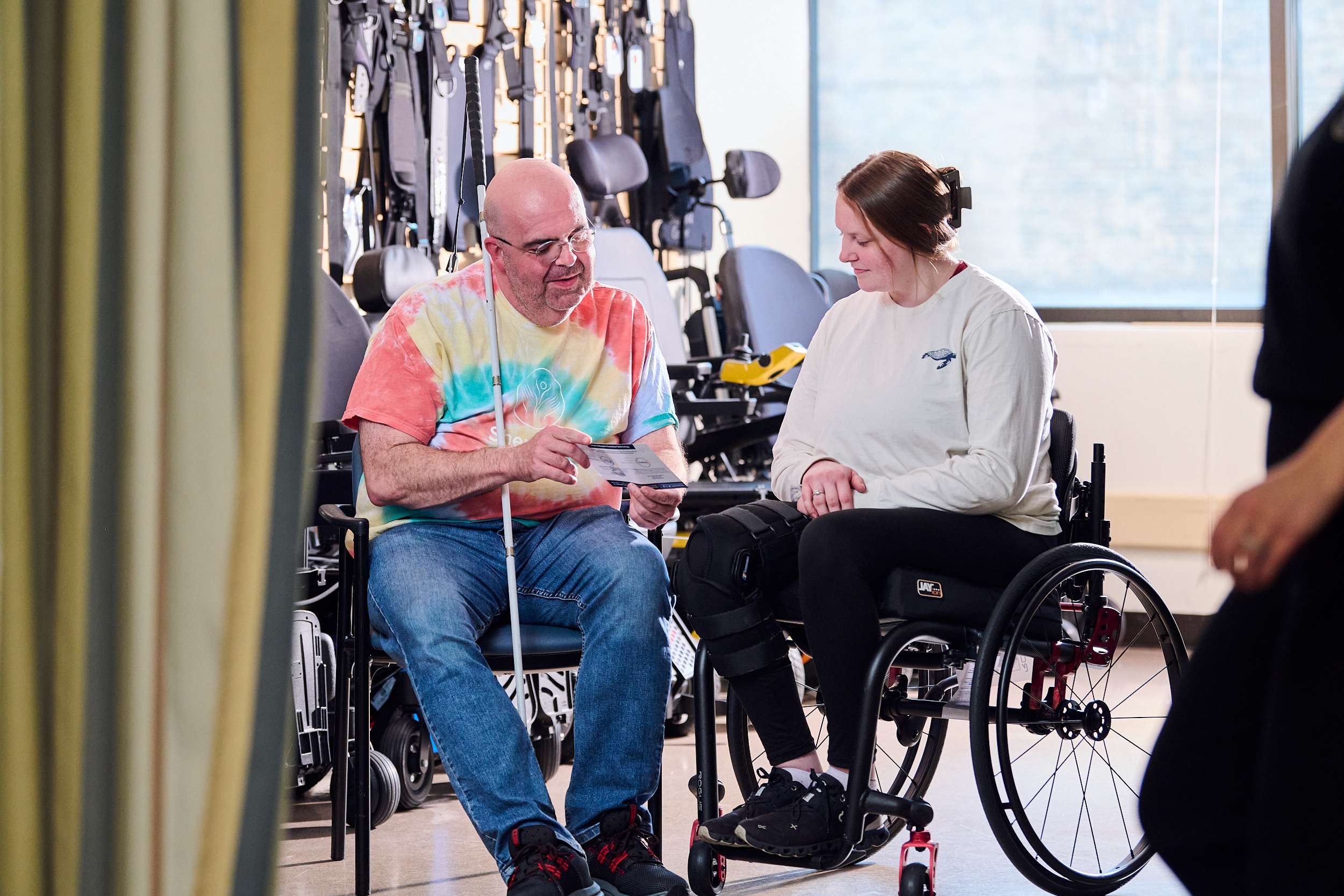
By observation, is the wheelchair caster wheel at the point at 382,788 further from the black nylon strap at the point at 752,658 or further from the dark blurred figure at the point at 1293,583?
the dark blurred figure at the point at 1293,583

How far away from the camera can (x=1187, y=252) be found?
486 cm

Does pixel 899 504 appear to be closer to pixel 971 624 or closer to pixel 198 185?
pixel 971 624

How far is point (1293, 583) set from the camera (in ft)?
3.04

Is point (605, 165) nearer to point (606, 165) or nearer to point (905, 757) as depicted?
point (606, 165)

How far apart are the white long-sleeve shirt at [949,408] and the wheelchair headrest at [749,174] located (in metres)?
2.48

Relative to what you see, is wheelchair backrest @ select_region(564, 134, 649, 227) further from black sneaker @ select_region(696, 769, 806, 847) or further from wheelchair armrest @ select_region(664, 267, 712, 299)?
black sneaker @ select_region(696, 769, 806, 847)

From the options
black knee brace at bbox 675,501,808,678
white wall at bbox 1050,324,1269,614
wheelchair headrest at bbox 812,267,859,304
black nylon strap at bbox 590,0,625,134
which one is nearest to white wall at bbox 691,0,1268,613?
white wall at bbox 1050,324,1269,614

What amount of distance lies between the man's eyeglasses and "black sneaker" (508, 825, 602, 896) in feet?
2.75

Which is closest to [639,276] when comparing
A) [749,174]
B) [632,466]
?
[749,174]

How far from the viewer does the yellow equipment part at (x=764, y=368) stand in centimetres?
334

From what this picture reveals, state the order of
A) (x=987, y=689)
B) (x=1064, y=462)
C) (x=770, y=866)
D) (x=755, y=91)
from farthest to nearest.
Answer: (x=755, y=91) → (x=770, y=866) → (x=1064, y=462) → (x=987, y=689)

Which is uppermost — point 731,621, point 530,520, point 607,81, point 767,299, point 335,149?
point 607,81

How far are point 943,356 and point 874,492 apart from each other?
0.22 m

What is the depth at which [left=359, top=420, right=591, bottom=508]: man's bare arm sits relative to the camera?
6.59 feet
